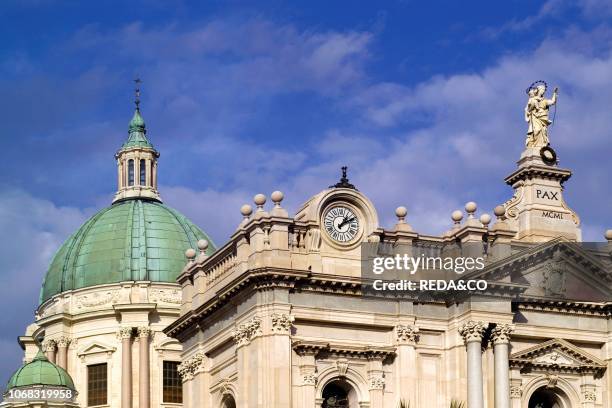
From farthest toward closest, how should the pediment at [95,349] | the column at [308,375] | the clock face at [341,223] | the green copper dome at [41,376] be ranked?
the pediment at [95,349] < the green copper dome at [41,376] < the clock face at [341,223] < the column at [308,375]

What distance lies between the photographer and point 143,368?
324 feet

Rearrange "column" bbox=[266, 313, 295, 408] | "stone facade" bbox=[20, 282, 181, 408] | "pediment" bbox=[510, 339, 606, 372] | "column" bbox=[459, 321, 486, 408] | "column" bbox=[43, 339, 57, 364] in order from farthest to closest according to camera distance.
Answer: "column" bbox=[43, 339, 57, 364] → "stone facade" bbox=[20, 282, 181, 408] → "pediment" bbox=[510, 339, 606, 372] → "column" bbox=[459, 321, 486, 408] → "column" bbox=[266, 313, 295, 408]

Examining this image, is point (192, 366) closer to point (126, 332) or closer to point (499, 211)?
point (499, 211)

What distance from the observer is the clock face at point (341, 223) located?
70375mm

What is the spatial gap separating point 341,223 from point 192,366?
898cm

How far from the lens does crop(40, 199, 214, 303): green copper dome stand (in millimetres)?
101500

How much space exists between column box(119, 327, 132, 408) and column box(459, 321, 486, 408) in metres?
31.9

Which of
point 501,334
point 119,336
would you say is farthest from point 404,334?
point 119,336

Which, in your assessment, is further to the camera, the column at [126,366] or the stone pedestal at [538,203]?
the column at [126,366]

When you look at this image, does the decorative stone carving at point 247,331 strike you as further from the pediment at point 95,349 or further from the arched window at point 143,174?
the arched window at point 143,174

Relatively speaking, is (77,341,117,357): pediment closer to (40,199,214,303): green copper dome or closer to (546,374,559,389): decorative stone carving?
(40,199,214,303): green copper dome

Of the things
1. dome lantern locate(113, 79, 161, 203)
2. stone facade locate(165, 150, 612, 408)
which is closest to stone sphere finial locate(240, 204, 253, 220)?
stone facade locate(165, 150, 612, 408)

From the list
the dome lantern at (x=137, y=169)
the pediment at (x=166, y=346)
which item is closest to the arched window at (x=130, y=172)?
the dome lantern at (x=137, y=169)

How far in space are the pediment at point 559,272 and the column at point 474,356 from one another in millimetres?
2362
